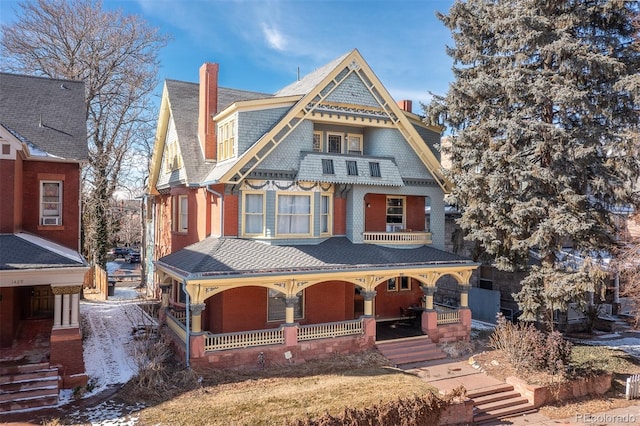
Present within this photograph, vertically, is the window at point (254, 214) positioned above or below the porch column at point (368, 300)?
above

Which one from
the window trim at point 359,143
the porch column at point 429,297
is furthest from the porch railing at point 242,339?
the window trim at point 359,143

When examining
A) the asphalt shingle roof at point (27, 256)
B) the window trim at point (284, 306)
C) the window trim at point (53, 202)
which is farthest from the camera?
the window trim at point (284, 306)

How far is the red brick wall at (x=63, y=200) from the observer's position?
17.4m

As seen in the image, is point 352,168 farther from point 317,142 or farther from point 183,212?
point 183,212

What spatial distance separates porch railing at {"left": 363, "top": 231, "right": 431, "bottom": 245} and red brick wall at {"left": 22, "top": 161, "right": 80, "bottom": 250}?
12647 mm

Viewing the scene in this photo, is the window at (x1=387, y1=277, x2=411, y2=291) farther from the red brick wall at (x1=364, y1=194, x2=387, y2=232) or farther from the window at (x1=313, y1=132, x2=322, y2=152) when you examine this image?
the window at (x1=313, y1=132, x2=322, y2=152)

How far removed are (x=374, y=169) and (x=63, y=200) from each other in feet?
44.1

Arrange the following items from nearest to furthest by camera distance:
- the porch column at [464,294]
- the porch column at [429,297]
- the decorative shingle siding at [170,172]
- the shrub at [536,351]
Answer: the shrub at [536,351], the porch column at [429,297], the porch column at [464,294], the decorative shingle siding at [170,172]

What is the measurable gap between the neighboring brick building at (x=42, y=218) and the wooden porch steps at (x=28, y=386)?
1.64ft

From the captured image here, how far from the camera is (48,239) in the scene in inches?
696

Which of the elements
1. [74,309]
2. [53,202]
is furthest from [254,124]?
[74,309]

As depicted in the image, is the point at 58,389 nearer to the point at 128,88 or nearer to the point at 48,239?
the point at 48,239

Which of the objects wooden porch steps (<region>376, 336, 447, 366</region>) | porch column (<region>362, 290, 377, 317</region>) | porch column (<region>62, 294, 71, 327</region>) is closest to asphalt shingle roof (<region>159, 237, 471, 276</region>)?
porch column (<region>362, 290, 377, 317</region>)

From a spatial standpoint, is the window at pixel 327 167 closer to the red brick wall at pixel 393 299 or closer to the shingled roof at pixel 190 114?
the shingled roof at pixel 190 114
